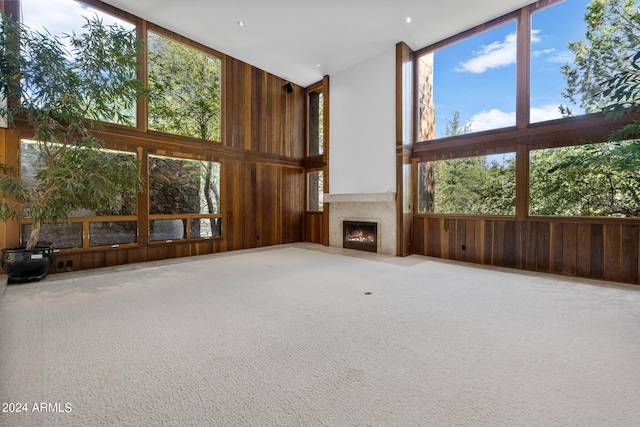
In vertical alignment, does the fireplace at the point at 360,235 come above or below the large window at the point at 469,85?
below

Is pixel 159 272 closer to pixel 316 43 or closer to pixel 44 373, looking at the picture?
pixel 44 373

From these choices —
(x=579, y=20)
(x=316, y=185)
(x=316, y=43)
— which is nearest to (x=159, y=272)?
(x=316, y=185)

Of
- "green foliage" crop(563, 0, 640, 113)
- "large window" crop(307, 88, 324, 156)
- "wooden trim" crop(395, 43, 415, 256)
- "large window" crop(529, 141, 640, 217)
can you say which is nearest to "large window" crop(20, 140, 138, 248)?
"large window" crop(307, 88, 324, 156)

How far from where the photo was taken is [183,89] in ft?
18.0

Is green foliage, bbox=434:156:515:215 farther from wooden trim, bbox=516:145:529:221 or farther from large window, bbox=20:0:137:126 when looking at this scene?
large window, bbox=20:0:137:126

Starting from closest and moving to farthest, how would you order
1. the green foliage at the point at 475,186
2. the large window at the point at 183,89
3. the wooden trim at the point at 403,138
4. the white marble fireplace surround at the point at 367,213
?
the green foliage at the point at 475,186, the large window at the point at 183,89, the wooden trim at the point at 403,138, the white marble fireplace surround at the point at 367,213

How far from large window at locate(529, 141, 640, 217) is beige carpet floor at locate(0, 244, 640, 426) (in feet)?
3.79

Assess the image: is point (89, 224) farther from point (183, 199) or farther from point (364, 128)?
point (364, 128)

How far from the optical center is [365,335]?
7.18 feet

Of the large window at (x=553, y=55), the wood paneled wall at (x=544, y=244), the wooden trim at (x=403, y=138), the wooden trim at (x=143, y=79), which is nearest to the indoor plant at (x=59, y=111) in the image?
the wooden trim at (x=143, y=79)

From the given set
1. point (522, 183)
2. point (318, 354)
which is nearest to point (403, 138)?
point (522, 183)

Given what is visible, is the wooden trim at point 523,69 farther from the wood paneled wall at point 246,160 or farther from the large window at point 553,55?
the wood paneled wall at point 246,160

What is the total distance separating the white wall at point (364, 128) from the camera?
5.79m

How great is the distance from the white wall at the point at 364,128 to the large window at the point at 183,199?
2817 millimetres
